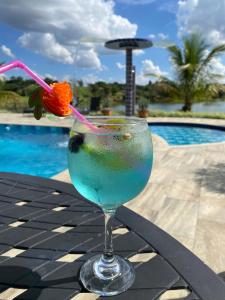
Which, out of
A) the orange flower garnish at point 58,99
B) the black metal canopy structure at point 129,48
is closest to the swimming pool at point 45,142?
the black metal canopy structure at point 129,48

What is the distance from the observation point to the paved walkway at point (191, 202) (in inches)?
114

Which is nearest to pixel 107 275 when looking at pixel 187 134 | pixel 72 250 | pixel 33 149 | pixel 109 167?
pixel 72 250

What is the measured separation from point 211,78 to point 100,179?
20418 mm

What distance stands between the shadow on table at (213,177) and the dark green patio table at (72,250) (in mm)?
3344

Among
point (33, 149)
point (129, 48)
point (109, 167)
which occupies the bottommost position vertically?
point (33, 149)

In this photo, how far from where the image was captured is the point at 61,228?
1.26 meters

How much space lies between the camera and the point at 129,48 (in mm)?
12766

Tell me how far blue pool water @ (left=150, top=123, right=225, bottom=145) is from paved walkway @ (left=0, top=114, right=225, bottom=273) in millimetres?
4538

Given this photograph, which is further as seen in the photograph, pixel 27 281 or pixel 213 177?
pixel 213 177

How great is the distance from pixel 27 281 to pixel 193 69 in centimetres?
1949

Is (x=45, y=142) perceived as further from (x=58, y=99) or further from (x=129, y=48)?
(x=58, y=99)

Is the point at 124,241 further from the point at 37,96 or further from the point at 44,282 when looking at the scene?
the point at 37,96

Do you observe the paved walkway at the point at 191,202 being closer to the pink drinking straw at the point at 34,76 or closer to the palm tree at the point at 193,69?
the pink drinking straw at the point at 34,76

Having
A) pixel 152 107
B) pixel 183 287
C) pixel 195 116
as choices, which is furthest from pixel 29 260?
pixel 152 107
